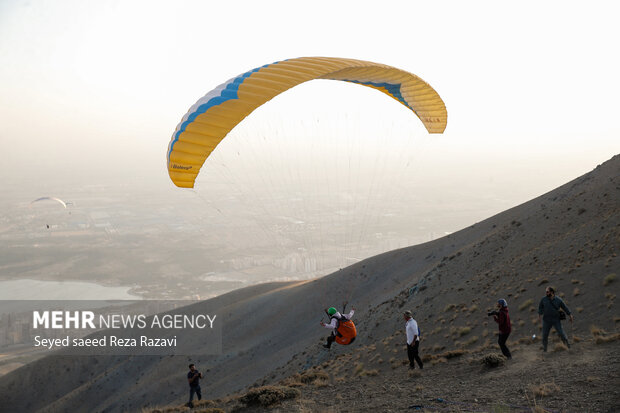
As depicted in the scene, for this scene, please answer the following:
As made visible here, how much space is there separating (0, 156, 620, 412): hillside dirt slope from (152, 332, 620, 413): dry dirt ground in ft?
0.30

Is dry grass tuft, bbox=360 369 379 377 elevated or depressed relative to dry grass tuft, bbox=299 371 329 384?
depressed

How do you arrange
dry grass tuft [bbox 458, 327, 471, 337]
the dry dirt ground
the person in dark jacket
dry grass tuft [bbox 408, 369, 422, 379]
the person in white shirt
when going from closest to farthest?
the dry dirt ground
the person in dark jacket
the person in white shirt
dry grass tuft [bbox 408, 369, 422, 379]
dry grass tuft [bbox 458, 327, 471, 337]

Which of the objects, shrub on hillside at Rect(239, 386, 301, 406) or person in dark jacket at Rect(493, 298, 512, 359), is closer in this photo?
person in dark jacket at Rect(493, 298, 512, 359)

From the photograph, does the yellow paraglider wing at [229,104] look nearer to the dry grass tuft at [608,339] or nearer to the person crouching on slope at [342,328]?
the person crouching on slope at [342,328]

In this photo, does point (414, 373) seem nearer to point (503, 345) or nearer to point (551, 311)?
point (503, 345)

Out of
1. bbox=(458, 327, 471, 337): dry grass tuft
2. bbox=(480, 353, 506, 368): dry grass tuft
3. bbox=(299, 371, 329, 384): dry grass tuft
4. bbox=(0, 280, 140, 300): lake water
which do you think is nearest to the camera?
bbox=(480, 353, 506, 368): dry grass tuft

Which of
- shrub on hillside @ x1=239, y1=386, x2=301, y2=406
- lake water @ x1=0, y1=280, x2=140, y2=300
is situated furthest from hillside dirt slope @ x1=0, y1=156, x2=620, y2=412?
lake water @ x1=0, y1=280, x2=140, y2=300

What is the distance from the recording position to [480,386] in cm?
816

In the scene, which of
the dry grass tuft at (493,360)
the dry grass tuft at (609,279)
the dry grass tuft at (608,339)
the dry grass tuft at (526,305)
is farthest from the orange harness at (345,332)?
the dry grass tuft at (609,279)

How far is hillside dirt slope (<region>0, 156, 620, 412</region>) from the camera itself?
11.6 metres

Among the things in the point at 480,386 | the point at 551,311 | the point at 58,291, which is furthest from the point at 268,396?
the point at 58,291

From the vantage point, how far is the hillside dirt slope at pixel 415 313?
1161cm

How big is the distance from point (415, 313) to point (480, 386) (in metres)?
9.39

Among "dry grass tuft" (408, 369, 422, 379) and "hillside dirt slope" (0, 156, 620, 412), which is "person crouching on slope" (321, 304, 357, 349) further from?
"dry grass tuft" (408, 369, 422, 379)
